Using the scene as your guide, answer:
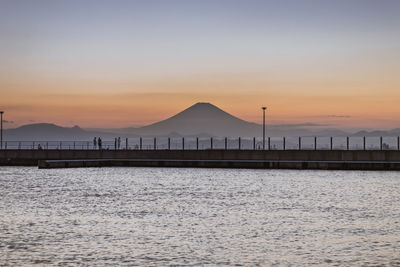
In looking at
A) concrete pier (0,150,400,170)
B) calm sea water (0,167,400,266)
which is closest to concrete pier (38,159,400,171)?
concrete pier (0,150,400,170)

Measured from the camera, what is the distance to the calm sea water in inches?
720

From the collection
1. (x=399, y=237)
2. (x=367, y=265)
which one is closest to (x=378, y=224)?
(x=399, y=237)

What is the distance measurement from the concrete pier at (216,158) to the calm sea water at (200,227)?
23668 millimetres

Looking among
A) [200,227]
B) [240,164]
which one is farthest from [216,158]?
[200,227]

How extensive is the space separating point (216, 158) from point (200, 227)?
50352 millimetres

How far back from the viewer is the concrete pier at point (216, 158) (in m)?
66.2

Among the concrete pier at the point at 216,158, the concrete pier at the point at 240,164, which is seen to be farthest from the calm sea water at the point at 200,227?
the concrete pier at the point at 216,158

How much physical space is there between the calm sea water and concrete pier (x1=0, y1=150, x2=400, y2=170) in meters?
23.7

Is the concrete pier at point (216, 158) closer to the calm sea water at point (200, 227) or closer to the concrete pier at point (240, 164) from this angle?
the concrete pier at point (240, 164)

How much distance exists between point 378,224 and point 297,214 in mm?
4605

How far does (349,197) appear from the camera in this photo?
1478 inches

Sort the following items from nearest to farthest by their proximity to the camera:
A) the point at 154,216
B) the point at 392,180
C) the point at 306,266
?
the point at 306,266 < the point at 154,216 < the point at 392,180

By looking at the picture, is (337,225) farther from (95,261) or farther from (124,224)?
(95,261)

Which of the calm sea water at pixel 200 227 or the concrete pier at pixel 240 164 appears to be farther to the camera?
the concrete pier at pixel 240 164
